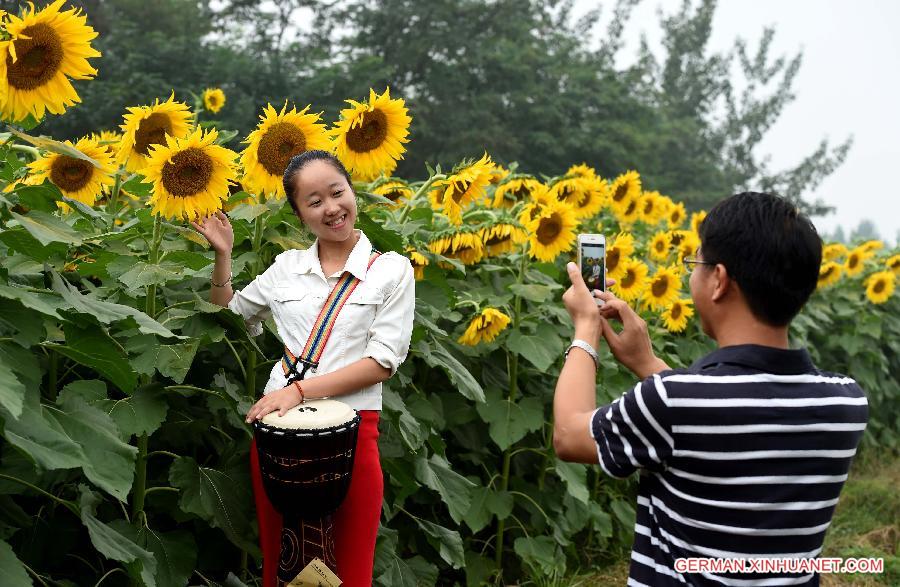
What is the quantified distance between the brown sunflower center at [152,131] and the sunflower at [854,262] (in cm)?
709

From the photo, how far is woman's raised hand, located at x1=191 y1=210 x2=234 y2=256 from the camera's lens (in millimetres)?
2682

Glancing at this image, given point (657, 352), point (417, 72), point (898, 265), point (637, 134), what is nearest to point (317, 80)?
point (417, 72)

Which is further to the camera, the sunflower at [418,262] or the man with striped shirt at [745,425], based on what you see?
the sunflower at [418,262]

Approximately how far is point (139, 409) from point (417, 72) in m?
31.2

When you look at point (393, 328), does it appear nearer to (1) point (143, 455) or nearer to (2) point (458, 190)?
(1) point (143, 455)

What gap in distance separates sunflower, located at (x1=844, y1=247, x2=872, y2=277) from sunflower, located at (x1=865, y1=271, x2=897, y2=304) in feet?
1.49

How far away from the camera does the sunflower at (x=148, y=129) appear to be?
2799 millimetres

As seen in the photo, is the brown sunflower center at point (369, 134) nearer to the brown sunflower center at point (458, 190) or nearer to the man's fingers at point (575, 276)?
the brown sunflower center at point (458, 190)

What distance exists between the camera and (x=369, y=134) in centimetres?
330

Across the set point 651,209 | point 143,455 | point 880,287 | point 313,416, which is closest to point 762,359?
point 313,416

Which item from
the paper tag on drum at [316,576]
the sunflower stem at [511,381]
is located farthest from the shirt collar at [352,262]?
the sunflower stem at [511,381]

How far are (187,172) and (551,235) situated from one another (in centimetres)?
198

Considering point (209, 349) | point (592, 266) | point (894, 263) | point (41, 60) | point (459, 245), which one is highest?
point (41, 60)

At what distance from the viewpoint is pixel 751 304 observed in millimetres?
1789
